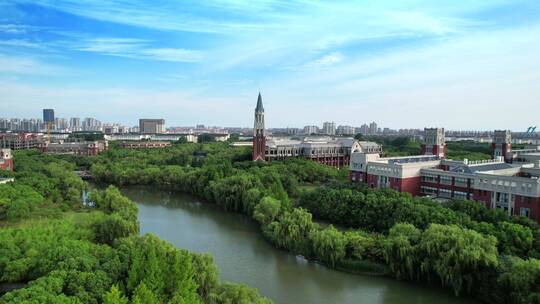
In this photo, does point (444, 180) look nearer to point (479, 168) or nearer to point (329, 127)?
point (479, 168)

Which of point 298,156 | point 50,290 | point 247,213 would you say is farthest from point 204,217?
point 298,156

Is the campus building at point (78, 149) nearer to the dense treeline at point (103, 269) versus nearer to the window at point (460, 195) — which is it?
the dense treeline at point (103, 269)

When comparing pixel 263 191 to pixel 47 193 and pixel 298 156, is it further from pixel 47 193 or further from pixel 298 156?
pixel 298 156

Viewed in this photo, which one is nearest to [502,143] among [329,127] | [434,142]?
[434,142]

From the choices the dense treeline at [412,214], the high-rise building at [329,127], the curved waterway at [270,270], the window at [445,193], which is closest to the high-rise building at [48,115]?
the high-rise building at [329,127]

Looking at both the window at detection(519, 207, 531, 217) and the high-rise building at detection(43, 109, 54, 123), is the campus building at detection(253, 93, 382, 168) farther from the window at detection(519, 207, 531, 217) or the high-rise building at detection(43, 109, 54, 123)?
the high-rise building at detection(43, 109, 54, 123)

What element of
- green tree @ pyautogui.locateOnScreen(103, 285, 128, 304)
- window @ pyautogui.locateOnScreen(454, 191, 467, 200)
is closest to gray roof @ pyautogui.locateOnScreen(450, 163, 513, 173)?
window @ pyautogui.locateOnScreen(454, 191, 467, 200)
